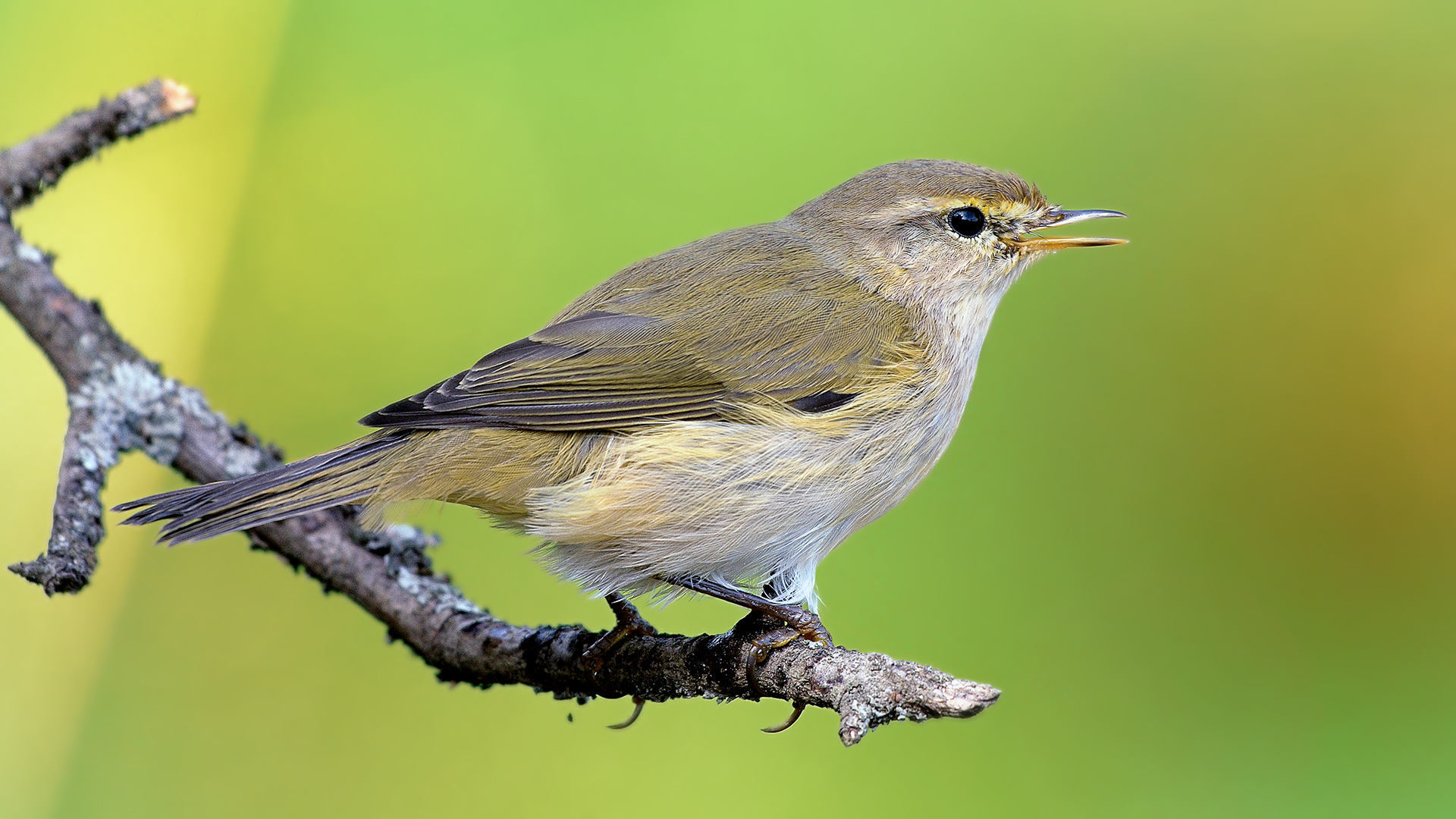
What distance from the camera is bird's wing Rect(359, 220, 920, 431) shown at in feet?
9.30

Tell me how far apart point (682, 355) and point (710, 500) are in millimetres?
412

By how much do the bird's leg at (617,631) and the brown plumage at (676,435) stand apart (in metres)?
0.05

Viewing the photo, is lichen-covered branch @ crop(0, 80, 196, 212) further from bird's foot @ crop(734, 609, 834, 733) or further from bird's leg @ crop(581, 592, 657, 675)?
bird's foot @ crop(734, 609, 834, 733)

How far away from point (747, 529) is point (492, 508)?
632 millimetres

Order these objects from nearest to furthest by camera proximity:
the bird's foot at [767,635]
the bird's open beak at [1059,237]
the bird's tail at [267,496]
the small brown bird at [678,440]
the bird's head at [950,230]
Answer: the bird's foot at [767,635] → the bird's tail at [267,496] → the small brown bird at [678,440] → the bird's open beak at [1059,237] → the bird's head at [950,230]

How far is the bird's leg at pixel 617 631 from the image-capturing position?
9.04 ft

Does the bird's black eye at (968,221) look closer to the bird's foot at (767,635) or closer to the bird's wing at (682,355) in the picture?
the bird's wing at (682,355)

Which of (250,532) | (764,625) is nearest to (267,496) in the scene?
(250,532)

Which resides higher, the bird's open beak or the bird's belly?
the bird's open beak

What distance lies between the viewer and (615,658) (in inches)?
108

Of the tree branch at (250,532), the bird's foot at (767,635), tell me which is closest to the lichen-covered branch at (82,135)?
the tree branch at (250,532)

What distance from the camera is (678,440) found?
2824mm

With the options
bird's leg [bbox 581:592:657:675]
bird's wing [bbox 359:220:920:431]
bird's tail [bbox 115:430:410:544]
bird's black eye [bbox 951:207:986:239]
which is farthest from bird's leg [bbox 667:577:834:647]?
bird's black eye [bbox 951:207:986:239]

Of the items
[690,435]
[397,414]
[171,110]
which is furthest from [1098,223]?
[171,110]
